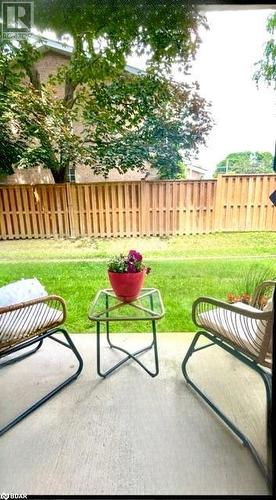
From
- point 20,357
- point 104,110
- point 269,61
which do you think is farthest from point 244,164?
point 20,357

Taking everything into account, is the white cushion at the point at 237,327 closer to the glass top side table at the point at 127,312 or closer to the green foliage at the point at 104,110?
the glass top side table at the point at 127,312

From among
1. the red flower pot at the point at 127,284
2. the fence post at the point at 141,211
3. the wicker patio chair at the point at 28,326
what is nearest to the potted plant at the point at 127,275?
the red flower pot at the point at 127,284

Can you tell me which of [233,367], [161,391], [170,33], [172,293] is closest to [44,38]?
[170,33]

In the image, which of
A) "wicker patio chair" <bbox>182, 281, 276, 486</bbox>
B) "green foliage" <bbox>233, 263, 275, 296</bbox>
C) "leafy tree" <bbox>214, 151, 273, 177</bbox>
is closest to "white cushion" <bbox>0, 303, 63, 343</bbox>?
"wicker patio chair" <bbox>182, 281, 276, 486</bbox>

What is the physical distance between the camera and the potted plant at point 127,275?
161cm

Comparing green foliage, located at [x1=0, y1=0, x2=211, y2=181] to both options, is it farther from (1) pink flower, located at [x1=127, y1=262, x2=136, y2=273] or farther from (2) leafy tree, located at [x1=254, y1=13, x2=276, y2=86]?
(1) pink flower, located at [x1=127, y1=262, x2=136, y2=273]

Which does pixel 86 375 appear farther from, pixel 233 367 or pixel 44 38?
pixel 44 38

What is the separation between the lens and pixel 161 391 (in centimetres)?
147

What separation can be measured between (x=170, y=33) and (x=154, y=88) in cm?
38

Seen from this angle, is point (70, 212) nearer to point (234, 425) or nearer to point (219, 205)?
point (219, 205)

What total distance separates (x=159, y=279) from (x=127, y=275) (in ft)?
2.23

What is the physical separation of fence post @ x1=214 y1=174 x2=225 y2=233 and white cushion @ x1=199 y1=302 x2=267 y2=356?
868 mm

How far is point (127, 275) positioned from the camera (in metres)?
1.61

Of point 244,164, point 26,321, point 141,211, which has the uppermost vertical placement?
point 244,164
